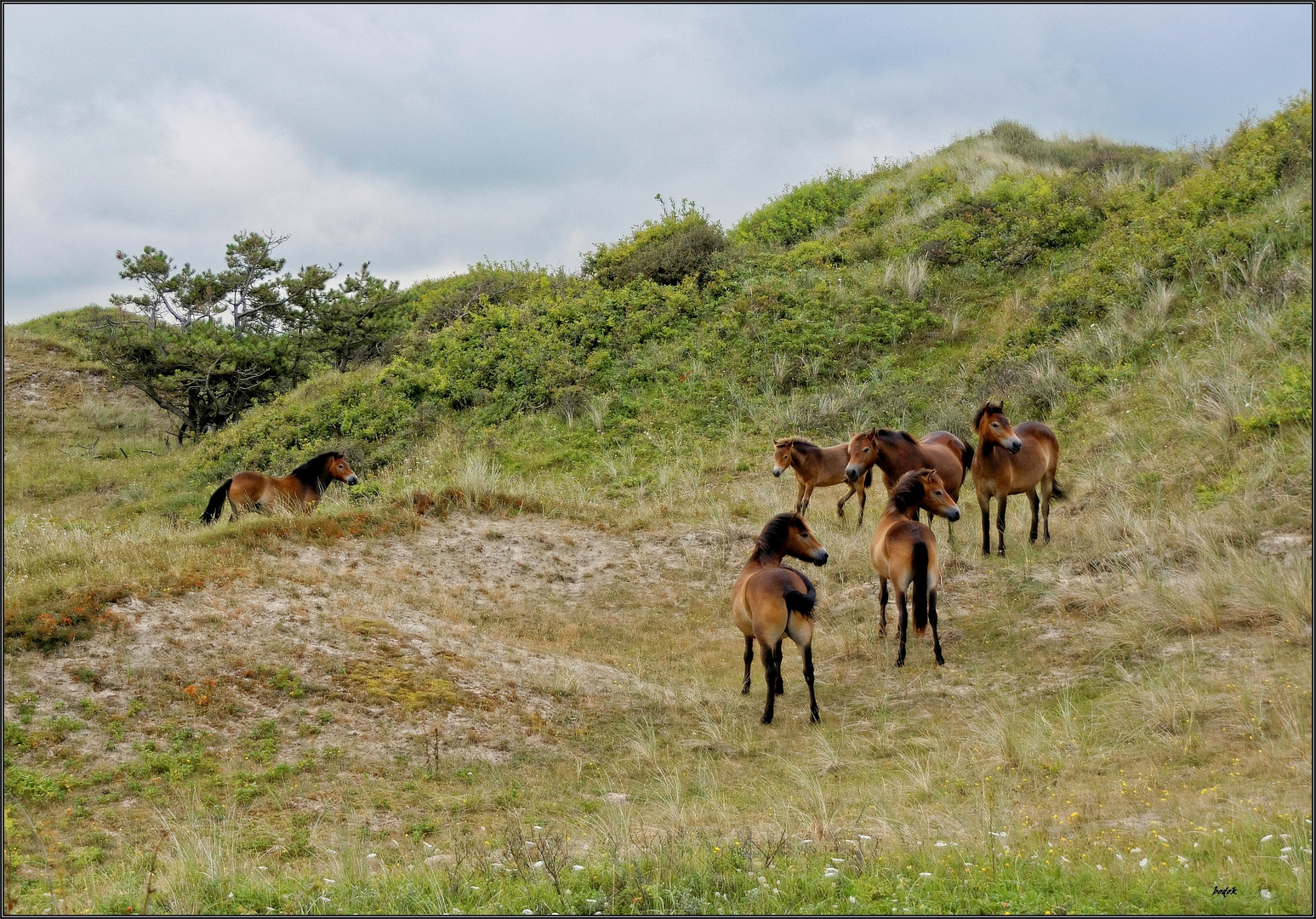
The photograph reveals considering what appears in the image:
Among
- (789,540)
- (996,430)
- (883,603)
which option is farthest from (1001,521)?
Answer: (789,540)

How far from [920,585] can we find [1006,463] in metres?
3.75

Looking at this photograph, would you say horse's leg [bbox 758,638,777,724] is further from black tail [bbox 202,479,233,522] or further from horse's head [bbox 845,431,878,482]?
black tail [bbox 202,479,233,522]

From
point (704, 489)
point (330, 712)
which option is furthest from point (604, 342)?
point (330, 712)

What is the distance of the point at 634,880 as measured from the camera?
18.4ft

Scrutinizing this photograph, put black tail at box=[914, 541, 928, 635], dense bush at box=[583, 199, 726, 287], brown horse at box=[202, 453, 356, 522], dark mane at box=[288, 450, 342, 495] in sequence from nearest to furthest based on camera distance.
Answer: black tail at box=[914, 541, 928, 635] → brown horse at box=[202, 453, 356, 522] → dark mane at box=[288, 450, 342, 495] → dense bush at box=[583, 199, 726, 287]

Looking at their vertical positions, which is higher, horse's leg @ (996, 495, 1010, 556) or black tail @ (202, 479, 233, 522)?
black tail @ (202, 479, 233, 522)

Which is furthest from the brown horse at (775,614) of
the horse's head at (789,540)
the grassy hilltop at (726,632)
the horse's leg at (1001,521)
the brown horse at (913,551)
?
the horse's leg at (1001,521)

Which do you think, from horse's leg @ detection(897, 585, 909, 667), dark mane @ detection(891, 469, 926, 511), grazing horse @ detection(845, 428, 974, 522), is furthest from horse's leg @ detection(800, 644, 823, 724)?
grazing horse @ detection(845, 428, 974, 522)

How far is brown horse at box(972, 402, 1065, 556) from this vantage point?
43.1 ft

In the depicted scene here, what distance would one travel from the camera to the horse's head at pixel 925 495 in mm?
11453

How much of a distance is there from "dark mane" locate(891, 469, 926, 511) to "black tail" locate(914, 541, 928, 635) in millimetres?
1035

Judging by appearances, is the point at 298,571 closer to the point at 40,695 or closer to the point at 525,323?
the point at 40,695

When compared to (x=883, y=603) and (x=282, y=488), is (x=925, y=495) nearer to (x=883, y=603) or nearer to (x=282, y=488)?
(x=883, y=603)

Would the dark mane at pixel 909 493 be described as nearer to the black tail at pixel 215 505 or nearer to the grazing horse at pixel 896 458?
the grazing horse at pixel 896 458
